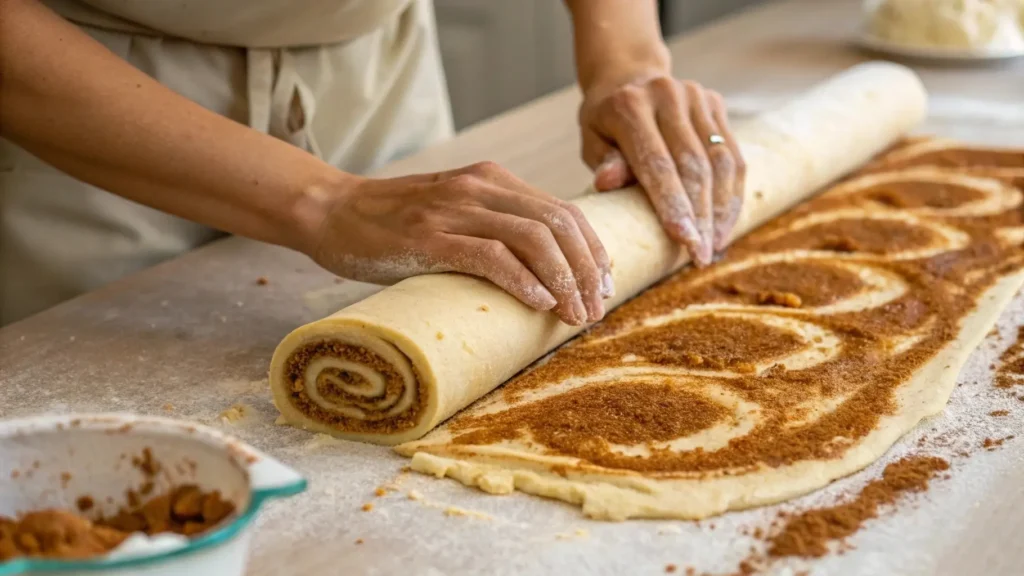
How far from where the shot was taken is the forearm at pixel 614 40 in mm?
2203

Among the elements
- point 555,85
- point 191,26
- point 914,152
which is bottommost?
point 555,85

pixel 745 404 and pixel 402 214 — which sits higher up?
pixel 402 214

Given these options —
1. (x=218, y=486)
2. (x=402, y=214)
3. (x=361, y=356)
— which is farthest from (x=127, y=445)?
(x=402, y=214)

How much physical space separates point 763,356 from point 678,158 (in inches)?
19.3

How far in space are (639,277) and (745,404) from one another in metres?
0.44

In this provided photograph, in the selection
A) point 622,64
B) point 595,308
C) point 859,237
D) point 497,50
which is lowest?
point 497,50

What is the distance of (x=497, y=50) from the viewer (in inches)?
191

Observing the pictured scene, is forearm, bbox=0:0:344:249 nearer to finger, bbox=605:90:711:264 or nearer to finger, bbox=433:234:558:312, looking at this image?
finger, bbox=433:234:558:312

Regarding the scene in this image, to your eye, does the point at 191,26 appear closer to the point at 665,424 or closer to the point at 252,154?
the point at 252,154

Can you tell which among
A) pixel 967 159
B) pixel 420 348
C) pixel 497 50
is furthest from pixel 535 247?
pixel 497 50

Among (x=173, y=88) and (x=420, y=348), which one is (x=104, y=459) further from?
(x=173, y=88)

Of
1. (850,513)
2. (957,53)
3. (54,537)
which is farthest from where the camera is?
(957,53)

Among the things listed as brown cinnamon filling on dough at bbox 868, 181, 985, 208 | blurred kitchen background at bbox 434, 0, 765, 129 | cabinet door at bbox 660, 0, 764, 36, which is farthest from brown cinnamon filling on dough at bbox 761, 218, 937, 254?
cabinet door at bbox 660, 0, 764, 36

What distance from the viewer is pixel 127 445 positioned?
40.4 inches
